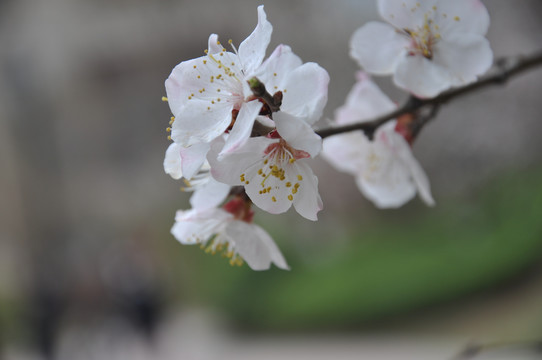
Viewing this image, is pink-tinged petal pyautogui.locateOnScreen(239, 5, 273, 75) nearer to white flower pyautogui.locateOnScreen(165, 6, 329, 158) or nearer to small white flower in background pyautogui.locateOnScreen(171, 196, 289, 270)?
white flower pyautogui.locateOnScreen(165, 6, 329, 158)

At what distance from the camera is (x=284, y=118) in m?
0.41

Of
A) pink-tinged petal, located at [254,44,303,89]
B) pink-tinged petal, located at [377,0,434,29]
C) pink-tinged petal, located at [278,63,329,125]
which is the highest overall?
pink-tinged petal, located at [377,0,434,29]

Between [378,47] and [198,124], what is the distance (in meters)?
0.25

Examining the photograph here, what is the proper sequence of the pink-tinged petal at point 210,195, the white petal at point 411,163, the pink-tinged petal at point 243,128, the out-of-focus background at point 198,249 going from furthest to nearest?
the out-of-focus background at point 198,249
the white petal at point 411,163
the pink-tinged petal at point 210,195
the pink-tinged petal at point 243,128

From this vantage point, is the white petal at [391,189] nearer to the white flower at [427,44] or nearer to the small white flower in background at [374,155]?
the small white flower in background at [374,155]

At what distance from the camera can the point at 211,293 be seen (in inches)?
197

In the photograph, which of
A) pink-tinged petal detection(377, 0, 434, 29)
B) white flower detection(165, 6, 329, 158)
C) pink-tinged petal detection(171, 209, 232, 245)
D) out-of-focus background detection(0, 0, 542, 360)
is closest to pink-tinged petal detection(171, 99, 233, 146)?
white flower detection(165, 6, 329, 158)

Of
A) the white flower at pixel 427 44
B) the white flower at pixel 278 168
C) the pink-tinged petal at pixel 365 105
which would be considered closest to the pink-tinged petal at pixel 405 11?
the white flower at pixel 427 44

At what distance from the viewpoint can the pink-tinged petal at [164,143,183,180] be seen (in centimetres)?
47

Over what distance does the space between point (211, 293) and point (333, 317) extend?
1.45 meters

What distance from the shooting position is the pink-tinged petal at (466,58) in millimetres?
556

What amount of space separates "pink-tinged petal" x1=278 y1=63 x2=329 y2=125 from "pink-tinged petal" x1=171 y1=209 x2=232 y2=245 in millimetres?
148

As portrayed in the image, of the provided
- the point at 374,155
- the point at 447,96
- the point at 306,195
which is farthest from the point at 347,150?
the point at 306,195

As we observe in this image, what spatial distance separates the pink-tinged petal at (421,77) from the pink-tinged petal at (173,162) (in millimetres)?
225
